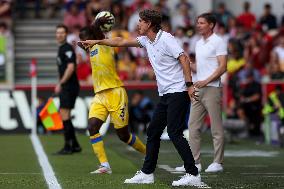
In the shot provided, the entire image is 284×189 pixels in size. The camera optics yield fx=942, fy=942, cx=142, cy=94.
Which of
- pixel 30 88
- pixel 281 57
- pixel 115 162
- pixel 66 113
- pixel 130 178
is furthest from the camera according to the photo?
pixel 281 57

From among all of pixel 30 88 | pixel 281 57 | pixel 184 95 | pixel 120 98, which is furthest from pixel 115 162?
pixel 281 57

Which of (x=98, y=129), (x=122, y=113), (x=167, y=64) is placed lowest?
(x=98, y=129)

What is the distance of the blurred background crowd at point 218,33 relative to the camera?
23984 mm

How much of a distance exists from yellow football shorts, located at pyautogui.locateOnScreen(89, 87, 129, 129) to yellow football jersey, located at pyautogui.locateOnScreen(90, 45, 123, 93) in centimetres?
12

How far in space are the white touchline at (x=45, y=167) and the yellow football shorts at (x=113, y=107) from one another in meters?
1.02

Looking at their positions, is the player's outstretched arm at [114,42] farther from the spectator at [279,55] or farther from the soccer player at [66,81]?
the spectator at [279,55]

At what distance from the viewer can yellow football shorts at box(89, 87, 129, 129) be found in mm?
13094

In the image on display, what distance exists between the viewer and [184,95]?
36.1 ft

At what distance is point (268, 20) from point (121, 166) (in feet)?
55.1

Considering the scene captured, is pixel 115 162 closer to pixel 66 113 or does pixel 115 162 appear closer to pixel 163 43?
pixel 66 113

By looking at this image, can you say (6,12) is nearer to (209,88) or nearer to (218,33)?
(218,33)

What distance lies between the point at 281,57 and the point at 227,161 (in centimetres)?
1097

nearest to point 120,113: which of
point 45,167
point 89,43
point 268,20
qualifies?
point 45,167

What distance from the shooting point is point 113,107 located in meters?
13.1
